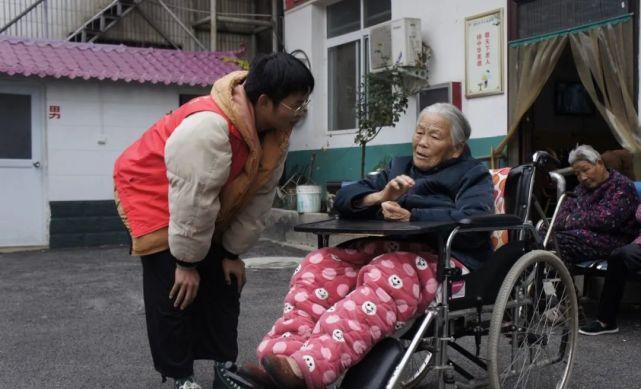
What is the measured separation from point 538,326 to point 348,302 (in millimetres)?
994

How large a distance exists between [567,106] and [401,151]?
2.12 meters

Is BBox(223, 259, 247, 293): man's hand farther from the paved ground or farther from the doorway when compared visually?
the doorway

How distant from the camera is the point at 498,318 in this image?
2520mm

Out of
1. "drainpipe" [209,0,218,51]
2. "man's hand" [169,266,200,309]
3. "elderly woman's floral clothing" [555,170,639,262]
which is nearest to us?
"man's hand" [169,266,200,309]

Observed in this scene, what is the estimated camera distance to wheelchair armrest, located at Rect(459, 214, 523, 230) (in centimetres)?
254

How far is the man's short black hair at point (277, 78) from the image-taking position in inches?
97.6

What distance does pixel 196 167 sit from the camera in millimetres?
2371

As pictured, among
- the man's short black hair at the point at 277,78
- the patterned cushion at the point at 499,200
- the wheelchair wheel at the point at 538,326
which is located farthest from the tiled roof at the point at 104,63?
the wheelchair wheel at the point at 538,326

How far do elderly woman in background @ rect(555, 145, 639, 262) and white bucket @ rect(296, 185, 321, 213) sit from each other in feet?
15.5

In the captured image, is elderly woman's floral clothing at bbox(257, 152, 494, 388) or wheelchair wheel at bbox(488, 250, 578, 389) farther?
wheelchair wheel at bbox(488, 250, 578, 389)

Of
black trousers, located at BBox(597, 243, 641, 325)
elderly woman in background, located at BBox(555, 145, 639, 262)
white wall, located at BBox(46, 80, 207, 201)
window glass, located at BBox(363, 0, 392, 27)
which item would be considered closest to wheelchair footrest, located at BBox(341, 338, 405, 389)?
black trousers, located at BBox(597, 243, 641, 325)

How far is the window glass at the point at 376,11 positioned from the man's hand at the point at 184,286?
6.88 metres

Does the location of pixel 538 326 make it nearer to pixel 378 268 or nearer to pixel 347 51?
pixel 378 268

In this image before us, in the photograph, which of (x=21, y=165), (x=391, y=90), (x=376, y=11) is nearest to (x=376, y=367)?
(x=391, y=90)
